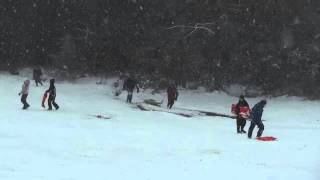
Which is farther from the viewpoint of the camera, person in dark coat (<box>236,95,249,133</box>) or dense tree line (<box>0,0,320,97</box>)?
dense tree line (<box>0,0,320,97</box>)

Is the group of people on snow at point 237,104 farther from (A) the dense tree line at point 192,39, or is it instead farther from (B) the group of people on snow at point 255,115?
(A) the dense tree line at point 192,39

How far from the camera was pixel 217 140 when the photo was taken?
21297mm

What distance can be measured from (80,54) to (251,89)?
1152 cm

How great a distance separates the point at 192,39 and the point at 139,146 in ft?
69.5

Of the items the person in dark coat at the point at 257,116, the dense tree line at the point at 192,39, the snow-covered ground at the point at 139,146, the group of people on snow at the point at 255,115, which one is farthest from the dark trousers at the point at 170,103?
the person in dark coat at the point at 257,116

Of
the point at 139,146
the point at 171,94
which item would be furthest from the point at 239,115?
the point at 171,94

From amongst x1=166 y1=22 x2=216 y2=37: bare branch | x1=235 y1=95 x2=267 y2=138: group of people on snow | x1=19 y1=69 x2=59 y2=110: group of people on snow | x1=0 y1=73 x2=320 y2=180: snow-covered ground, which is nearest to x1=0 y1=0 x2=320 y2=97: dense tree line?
x1=166 y1=22 x2=216 y2=37: bare branch

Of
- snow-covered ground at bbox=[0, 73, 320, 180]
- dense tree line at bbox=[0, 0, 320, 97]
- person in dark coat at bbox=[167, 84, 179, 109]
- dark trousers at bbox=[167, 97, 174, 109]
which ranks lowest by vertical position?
Answer: snow-covered ground at bbox=[0, 73, 320, 180]

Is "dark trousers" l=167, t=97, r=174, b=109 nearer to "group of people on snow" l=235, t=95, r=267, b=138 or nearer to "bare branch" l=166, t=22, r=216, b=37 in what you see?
"bare branch" l=166, t=22, r=216, b=37

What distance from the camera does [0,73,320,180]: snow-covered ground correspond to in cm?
1532

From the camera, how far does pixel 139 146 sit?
1922 centimetres

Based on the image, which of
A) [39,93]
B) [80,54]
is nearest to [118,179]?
[39,93]

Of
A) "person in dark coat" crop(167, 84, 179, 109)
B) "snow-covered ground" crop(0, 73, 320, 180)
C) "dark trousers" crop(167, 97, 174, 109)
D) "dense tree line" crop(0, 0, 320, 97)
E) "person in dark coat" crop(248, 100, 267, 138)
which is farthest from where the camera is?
"dense tree line" crop(0, 0, 320, 97)

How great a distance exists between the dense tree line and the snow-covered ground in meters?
7.96
